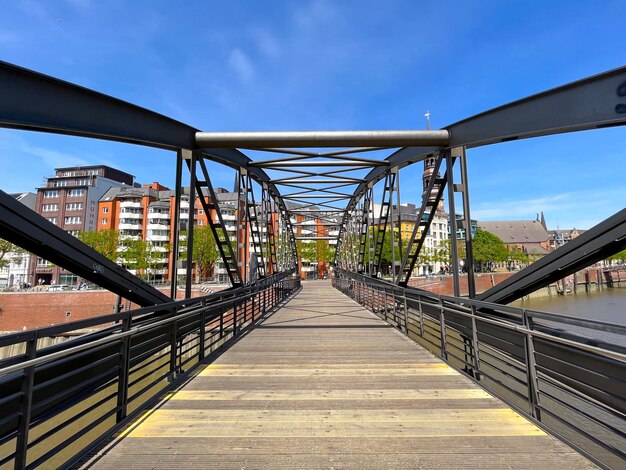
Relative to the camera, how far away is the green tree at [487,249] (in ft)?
207

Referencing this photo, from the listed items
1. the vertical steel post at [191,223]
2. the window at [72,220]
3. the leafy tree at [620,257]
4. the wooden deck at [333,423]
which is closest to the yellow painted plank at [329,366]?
the wooden deck at [333,423]

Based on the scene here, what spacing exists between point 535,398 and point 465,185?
13.8 feet

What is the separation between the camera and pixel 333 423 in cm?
319

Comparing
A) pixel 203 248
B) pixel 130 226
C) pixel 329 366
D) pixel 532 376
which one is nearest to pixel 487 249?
pixel 203 248

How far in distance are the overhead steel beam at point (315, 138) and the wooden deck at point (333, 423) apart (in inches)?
179

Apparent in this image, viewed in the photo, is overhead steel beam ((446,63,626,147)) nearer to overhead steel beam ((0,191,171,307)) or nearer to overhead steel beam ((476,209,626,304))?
overhead steel beam ((476,209,626,304))

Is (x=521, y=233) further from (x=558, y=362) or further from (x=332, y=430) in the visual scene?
(x=332, y=430)

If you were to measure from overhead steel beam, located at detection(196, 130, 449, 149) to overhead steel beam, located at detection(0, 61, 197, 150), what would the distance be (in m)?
1.18

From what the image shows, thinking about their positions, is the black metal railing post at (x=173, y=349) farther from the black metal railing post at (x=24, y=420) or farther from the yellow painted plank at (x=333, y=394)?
the black metal railing post at (x=24, y=420)

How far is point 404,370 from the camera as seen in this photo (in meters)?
4.81

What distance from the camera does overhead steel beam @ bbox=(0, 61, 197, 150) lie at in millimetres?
3734

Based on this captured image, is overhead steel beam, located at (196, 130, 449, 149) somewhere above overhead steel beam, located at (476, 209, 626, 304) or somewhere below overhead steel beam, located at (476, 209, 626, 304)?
above

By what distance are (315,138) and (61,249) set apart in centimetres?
505

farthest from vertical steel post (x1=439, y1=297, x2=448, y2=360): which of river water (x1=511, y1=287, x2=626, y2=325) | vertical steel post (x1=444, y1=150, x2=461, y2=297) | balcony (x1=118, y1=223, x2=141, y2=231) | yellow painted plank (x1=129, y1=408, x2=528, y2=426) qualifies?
balcony (x1=118, y1=223, x2=141, y2=231)
